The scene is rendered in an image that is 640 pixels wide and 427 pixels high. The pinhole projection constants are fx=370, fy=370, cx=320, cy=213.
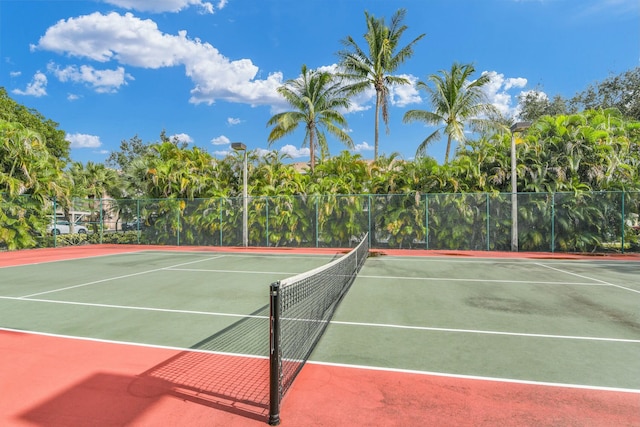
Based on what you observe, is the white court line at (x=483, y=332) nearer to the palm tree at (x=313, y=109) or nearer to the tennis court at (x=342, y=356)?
the tennis court at (x=342, y=356)

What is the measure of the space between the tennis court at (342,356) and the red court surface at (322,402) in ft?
0.06

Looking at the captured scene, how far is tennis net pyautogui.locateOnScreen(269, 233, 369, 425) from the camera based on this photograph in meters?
3.17

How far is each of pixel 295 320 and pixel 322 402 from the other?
1.52 metres

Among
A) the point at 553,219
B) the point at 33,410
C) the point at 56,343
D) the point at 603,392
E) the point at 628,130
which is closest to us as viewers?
the point at 33,410

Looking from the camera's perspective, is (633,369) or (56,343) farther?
(56,343)

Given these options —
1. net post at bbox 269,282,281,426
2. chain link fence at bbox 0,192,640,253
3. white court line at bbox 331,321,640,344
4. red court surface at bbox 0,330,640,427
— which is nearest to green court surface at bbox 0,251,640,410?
white court line at bbox 331,321,640,344

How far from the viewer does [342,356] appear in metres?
4.55

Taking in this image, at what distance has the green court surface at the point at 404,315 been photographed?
4.45 m

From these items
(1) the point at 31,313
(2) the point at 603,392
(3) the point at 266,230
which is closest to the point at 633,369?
(2) the point at 603,392

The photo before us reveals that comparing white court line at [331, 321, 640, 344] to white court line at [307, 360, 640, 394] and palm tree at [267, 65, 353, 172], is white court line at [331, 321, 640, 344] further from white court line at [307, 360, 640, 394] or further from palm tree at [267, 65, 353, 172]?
palm tree at [267, 65, 353, 172]

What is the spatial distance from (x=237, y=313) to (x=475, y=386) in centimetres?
416

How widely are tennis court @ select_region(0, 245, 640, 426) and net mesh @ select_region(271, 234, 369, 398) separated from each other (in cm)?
15

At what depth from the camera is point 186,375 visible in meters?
4.01

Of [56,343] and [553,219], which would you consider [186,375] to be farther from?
[553,219]
